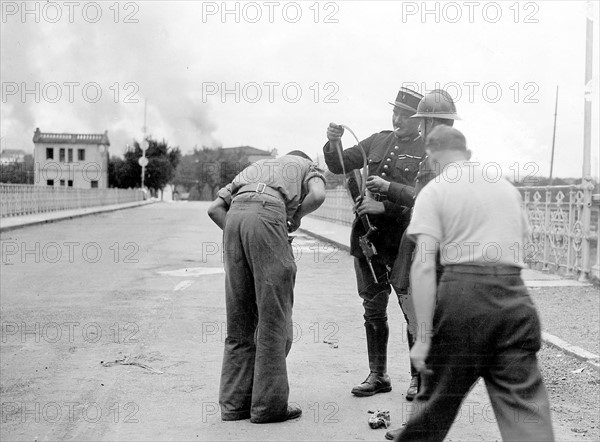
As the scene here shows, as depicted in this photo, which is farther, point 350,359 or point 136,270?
point 136,270

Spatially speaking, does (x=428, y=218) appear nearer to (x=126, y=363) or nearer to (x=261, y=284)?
(x=261, y=284)

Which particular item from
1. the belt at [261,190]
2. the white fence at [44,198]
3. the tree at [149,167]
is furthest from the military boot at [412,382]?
the tree at [149,167]

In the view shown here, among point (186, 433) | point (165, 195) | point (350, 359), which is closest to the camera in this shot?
point (186, 433)

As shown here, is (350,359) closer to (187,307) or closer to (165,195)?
(187,307)

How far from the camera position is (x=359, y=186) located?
544 centimetres

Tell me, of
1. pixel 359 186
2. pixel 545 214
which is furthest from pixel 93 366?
pixel 545 214

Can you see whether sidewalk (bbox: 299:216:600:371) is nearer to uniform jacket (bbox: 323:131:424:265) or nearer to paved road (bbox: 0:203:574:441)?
paved road (bbox: 0:203:574:441)

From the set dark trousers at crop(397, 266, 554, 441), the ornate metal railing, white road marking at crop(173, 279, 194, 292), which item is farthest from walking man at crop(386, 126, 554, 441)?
the ornate metal railing

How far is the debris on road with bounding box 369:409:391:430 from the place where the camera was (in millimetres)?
4703

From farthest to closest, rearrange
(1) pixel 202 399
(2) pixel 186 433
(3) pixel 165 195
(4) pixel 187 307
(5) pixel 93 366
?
(3) pixel 165 195 < (4) pixel 187 307 < (5) pixel 93 366 < (1) pixel 202 399 < (2) pixel 186 433

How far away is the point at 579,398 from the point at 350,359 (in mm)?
1890

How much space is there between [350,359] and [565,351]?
79.3 inches

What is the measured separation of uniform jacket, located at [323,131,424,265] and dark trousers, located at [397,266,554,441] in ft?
6.58

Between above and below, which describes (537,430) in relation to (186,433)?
above
